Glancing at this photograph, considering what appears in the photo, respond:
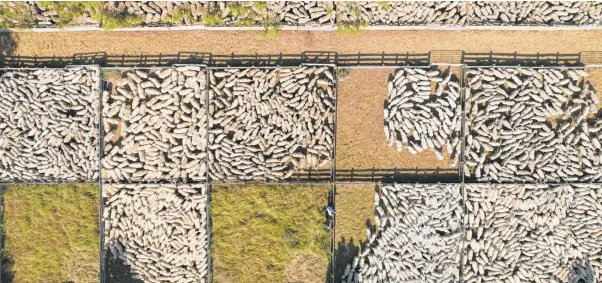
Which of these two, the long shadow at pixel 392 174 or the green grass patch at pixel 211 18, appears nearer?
the green grass patch at pixel 211 18

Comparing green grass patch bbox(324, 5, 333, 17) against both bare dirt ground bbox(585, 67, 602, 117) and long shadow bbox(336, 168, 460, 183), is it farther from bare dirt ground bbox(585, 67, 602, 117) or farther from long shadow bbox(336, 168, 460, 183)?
bare dirt ground bbox(585, 67, 602, 117)

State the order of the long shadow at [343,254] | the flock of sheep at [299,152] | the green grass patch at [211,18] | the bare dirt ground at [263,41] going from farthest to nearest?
the long shadow at [343,254] → the bare dirt ground at [263,41] → the flock of sheep at [299,152] → the green grass patch at [211,18]

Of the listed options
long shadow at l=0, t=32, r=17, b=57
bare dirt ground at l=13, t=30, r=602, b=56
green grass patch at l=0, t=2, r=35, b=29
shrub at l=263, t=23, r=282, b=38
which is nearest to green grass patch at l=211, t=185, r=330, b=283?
bare dirt ground at l=13, t=30, r=602, b=56

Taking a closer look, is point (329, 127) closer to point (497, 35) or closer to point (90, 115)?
point (497, 35)

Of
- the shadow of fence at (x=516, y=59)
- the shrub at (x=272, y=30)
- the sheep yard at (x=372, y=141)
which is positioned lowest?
the sheep yard at (x=372, y=141)

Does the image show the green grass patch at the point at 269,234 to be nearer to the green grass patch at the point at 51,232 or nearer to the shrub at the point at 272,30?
the green grass patch at the point at 51,232

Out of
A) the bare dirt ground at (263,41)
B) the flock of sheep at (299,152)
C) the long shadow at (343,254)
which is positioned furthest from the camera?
the long shadow at (343,254)

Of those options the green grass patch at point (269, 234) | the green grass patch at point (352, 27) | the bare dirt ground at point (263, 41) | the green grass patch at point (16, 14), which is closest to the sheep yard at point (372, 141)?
the bare dirt ground at point (263, 41)

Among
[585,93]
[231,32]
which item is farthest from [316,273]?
[585,93]
